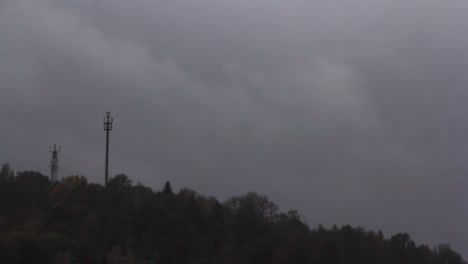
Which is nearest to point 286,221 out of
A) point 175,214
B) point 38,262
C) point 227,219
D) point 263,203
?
point 263,203

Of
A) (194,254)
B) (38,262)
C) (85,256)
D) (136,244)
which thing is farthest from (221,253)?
(38,262)

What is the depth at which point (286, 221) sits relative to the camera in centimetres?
9962

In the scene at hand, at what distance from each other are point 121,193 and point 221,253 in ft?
39.9

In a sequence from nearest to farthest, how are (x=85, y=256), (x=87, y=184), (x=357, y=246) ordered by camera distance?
(x=85, y=256) < (x=357, y=246) < (x=87, y=184)

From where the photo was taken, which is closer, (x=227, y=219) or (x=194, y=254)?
(x=194, y=254)

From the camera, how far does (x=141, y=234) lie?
209ft

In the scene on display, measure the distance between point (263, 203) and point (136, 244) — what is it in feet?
145

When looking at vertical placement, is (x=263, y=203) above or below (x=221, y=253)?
above

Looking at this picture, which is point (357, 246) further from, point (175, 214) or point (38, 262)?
point (38, 262)

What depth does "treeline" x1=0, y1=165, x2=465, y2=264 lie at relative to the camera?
187 ft

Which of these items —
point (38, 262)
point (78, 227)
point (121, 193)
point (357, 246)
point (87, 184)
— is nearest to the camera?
point (38, 262)

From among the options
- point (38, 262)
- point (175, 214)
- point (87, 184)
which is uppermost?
point (87, 184)

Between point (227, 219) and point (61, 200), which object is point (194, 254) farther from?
point (61, 200)

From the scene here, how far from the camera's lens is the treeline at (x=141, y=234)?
5703 cm
